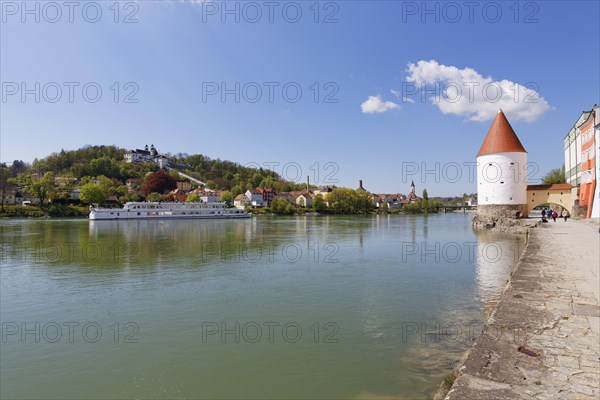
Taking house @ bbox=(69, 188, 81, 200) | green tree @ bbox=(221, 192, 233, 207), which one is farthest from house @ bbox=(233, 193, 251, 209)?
house @ bbox=(69, 188, 81, 200)

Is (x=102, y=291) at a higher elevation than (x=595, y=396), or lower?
lower

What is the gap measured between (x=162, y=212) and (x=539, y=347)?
63.6m

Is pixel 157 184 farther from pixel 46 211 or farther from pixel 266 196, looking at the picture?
pixel 46 211

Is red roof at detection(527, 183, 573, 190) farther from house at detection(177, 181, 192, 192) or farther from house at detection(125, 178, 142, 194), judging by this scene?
house at detection(177, 181, 192, 192)

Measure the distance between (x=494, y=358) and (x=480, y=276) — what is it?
894cm

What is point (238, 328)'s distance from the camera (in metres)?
7.31

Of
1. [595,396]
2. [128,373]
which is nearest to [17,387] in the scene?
[128,373]

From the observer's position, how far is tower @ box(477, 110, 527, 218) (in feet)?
113

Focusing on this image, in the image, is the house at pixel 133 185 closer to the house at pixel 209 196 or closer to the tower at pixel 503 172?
the house at pixel 209 196

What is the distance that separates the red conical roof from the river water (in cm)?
2452

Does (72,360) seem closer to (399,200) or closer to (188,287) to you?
(188,287)

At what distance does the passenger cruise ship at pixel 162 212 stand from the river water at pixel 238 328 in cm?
4472

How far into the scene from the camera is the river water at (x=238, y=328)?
5.10m

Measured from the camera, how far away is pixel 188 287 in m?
10.6
